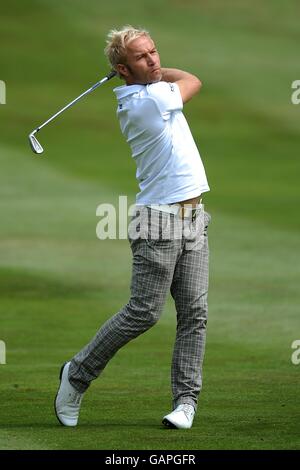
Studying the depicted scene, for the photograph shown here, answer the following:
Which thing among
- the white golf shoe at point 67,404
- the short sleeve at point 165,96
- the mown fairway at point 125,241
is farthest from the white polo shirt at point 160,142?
the mown fairway at point 125,241

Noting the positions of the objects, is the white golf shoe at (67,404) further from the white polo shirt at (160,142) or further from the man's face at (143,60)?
the man's face at (143,60)

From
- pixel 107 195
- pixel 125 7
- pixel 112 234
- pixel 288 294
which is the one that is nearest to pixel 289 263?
pixel 288 294

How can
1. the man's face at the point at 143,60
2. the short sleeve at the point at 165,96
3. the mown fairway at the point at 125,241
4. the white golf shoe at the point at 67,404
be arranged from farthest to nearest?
the mown fairway at the point at 125,241, the white golf shoe at the point at 67,404, the man's face at the point at 143,60, the short sleeve at the point at 165,96

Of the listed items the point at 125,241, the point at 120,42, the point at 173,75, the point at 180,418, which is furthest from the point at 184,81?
the point at 125,241

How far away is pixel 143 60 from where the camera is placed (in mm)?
6469

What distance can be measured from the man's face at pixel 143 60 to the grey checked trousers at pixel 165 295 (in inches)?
27.0

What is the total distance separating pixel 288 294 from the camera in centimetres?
1161

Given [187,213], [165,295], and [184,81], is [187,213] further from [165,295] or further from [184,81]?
[184,81]

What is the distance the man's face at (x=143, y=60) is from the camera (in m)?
6.46

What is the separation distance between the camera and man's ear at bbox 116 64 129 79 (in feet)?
21.5

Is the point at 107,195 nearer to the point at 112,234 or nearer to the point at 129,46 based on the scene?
the point at 112,234

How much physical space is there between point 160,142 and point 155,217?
392 millimetres

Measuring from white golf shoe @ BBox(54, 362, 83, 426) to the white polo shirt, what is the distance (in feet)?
3.53
